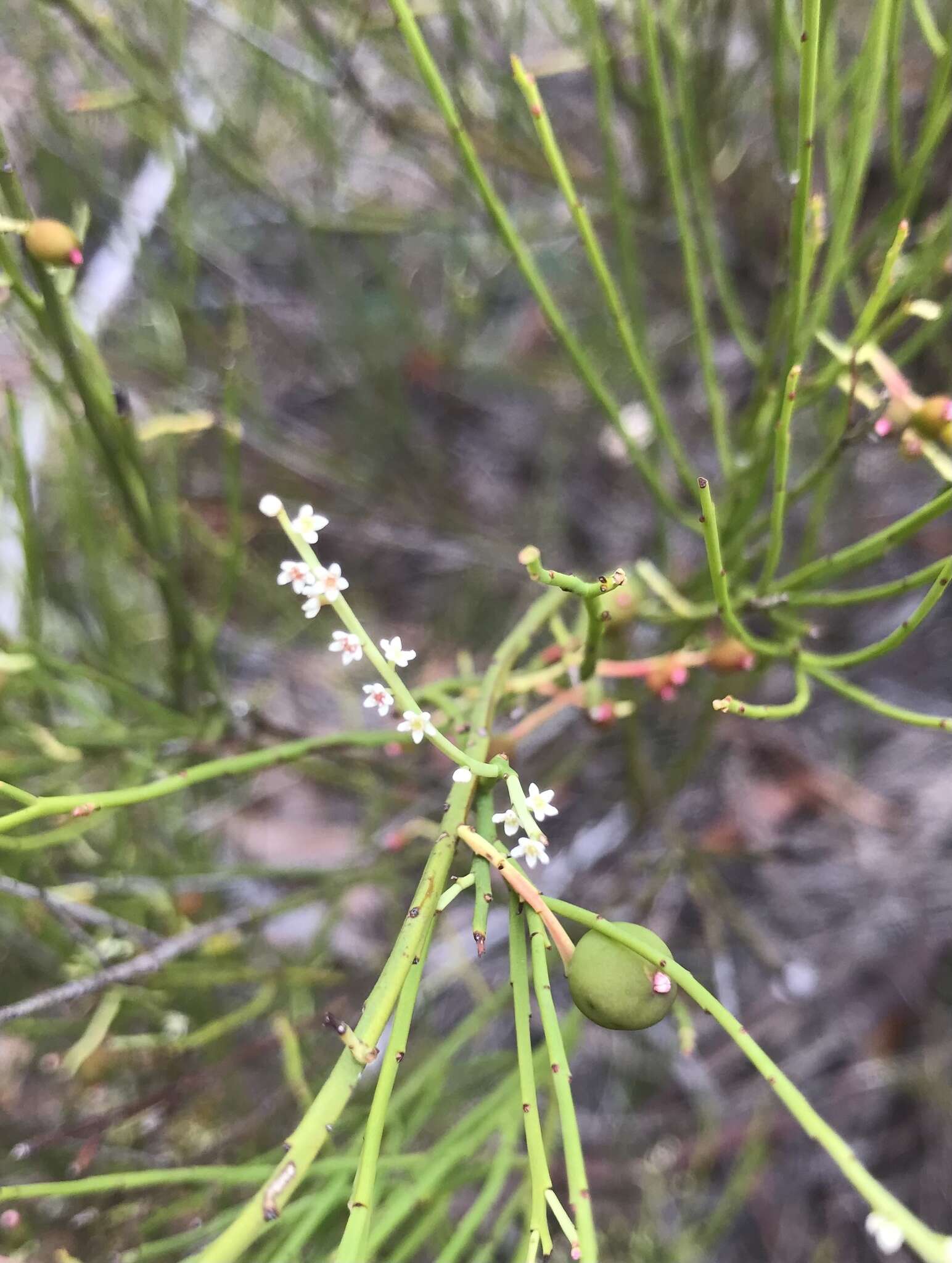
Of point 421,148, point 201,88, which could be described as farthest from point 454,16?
point 201,88

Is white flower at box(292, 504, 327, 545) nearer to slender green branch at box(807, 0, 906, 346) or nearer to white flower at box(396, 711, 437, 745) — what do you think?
white flower at box(396, 711, 437, 745)

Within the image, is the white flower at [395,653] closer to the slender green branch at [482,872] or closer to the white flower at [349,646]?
the white flower at [349,646]

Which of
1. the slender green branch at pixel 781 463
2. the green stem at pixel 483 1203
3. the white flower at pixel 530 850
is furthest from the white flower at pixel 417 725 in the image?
the green stem at pixel 483 1203

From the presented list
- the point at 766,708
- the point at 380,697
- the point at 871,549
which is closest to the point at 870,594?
the point at 871,549

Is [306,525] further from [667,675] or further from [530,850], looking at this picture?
[667,675]

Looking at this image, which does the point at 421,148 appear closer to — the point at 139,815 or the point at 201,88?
the point at 201,88

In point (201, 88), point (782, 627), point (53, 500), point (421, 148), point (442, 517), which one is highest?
point (201, 88)
